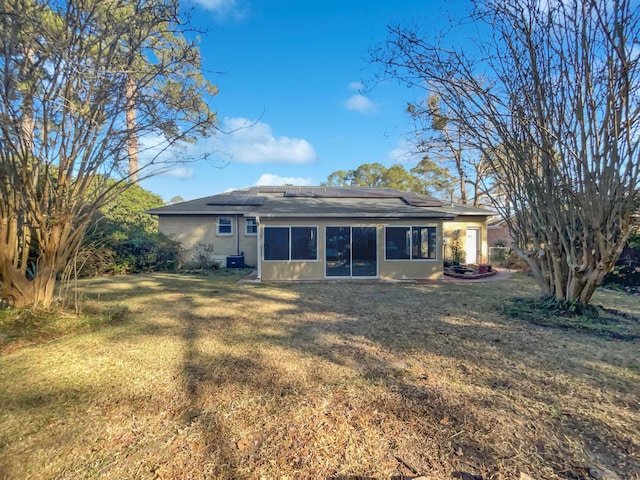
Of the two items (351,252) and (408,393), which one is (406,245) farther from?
(408,393)

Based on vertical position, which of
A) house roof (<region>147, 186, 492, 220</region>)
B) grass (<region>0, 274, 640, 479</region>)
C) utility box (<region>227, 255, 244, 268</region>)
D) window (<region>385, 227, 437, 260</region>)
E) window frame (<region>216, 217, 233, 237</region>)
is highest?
house roof (<region>147, 186, 492, 220</region>)

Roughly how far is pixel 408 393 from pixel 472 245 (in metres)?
15.2

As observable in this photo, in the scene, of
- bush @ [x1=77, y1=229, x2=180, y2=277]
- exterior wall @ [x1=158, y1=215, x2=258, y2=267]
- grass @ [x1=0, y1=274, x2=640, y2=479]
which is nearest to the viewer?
grass @ [x1=0, y1=274, x2=640, y2=479]

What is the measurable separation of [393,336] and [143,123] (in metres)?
6.27

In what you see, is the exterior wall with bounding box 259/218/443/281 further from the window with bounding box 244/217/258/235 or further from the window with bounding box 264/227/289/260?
the window with bounding box 244/217/258/235

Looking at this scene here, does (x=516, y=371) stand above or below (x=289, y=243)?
below

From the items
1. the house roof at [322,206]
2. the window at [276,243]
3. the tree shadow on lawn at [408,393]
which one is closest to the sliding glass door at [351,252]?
the house roof at [322,206]

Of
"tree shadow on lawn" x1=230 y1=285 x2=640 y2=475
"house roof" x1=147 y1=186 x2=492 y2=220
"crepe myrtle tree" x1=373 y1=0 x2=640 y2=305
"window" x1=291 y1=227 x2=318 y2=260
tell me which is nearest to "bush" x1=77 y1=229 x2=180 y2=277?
"house roof" x1=147 y1=186 x2=492 y2=220

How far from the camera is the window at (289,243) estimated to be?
1219 cm

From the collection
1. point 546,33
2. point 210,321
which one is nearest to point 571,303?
point 546,33

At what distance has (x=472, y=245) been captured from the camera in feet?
54.6

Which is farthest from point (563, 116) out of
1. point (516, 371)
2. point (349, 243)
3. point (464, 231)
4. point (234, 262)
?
point (234, 262)

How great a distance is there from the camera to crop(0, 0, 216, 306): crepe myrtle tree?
4.98 metres

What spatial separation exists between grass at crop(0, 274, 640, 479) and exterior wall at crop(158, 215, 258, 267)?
976 centimetres
